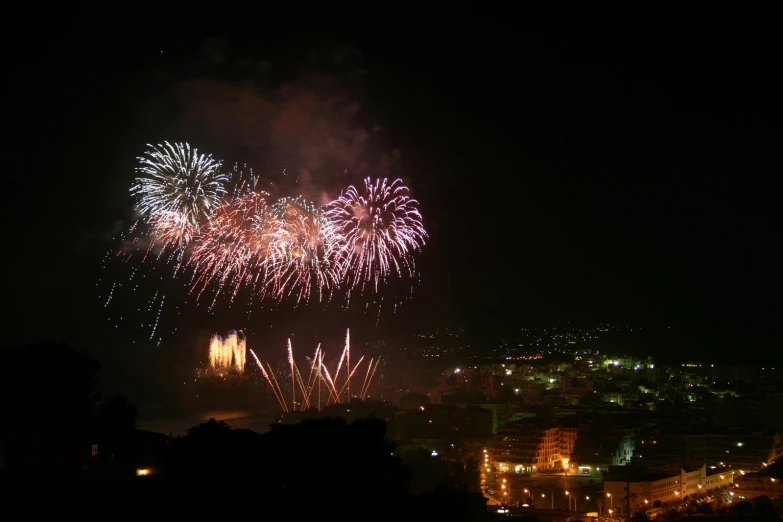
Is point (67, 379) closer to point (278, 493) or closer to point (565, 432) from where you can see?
point (278, 493)

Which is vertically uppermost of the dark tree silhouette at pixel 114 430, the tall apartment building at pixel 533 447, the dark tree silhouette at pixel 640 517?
the tall apartment building at pixel 533 447

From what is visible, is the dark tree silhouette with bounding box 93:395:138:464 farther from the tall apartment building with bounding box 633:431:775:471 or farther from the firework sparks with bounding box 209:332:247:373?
the firework sparks with bounding box 209:332:247:373

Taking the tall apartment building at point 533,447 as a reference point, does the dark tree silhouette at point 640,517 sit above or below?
below

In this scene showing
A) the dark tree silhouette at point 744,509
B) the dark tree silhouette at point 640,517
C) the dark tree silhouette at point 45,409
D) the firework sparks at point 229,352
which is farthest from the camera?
the firework sparks at point 229,352

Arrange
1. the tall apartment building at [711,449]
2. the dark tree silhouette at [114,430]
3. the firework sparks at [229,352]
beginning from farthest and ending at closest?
the firework sparks at [229,352] < the tall apartment building at [711,449] < the dark tree silhouette at [114,430]

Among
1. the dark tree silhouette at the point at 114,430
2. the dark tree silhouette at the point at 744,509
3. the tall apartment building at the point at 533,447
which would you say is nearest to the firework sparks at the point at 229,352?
the tall apartment building at the point at 533,447

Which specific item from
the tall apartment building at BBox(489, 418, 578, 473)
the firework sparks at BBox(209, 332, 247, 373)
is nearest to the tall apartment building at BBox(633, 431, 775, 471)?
the tall apartment building at BBox(489, 418, 578, 473)

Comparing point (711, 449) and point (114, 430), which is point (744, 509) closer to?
point (711, 449)

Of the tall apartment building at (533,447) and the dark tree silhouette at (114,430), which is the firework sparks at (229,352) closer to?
the tall apartment building at (533,447)

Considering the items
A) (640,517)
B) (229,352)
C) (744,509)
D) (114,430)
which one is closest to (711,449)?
(744,509)
